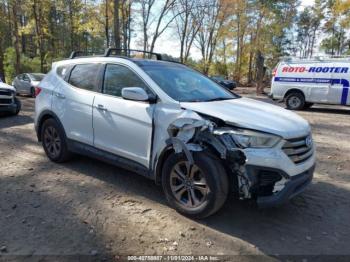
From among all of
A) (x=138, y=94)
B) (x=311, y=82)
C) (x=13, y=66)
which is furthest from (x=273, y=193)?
(x=13, y=66)

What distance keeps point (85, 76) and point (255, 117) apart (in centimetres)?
278

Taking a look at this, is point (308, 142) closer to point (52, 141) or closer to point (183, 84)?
point (183, 84)

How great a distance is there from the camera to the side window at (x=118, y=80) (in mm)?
4457

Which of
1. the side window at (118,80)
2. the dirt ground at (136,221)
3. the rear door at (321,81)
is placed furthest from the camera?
the rear door at (321,81)

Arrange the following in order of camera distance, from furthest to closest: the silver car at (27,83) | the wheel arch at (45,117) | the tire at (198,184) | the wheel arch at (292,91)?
1. the silver car at (27,83)
2. the wheel arch at (292,91)
3. the wheel arch at (45,117)
4. the tire at (198,184)

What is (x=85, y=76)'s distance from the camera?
205 inches

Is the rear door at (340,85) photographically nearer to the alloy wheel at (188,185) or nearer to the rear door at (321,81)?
the rear door at (321,81)

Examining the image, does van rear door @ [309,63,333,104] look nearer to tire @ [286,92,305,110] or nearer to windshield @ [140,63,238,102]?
tire @ [286,92,305,110]

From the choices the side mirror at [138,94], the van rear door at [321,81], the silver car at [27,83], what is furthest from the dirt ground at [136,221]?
the silver car at [27,83]

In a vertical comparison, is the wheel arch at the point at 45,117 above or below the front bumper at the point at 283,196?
above

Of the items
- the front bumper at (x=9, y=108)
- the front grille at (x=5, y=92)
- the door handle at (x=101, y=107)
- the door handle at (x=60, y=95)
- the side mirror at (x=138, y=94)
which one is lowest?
the front bumper at (x=9, y=108)

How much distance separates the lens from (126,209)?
4.12 metres

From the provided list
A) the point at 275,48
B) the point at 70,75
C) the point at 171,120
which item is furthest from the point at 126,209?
the point at 275,48

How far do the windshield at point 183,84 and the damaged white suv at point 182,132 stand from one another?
0.02 meters
